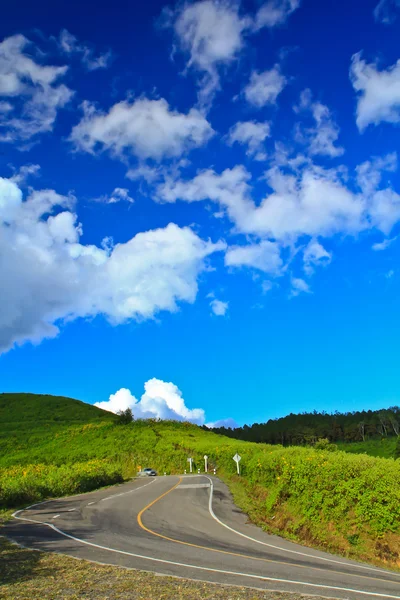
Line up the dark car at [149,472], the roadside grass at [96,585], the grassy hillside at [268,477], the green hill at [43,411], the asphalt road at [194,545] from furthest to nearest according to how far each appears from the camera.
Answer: the green hill at [43,411] < the dark car at [149,472] < the grassy hillside at [268,477] < the asphalt road at [194,545] < the roadside grass at [96,585]

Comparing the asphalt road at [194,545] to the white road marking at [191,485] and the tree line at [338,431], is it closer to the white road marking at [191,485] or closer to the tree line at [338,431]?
the white road marking at [191,485]

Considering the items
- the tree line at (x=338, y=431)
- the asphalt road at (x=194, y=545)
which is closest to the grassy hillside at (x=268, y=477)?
the asphalt road at (x=194, y=545)

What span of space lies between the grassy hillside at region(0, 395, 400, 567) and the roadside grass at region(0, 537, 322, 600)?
7.80 metres

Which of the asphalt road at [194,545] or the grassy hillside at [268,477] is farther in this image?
the grassy hillside at [268,477]

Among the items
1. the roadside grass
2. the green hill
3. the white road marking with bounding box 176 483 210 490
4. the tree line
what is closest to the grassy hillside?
the white road marking with bounding box 176 483 210 490

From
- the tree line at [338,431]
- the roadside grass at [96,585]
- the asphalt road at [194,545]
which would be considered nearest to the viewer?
the roadside grass at [96,585]

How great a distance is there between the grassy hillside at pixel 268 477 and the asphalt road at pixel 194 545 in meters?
1.47

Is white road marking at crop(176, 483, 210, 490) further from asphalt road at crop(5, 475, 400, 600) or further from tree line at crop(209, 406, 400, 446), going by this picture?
tree line at crop(209, 406, 400, 446)

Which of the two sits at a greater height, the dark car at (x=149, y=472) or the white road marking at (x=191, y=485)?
the dark car at (x=149, y=472)

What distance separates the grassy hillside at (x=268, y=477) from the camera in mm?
15320

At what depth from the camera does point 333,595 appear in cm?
906

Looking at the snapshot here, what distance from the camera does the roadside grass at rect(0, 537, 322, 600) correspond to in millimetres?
8500

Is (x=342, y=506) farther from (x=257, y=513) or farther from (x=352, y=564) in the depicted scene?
(x=257, y=513)

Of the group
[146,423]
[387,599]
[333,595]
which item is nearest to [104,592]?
[333,595]
